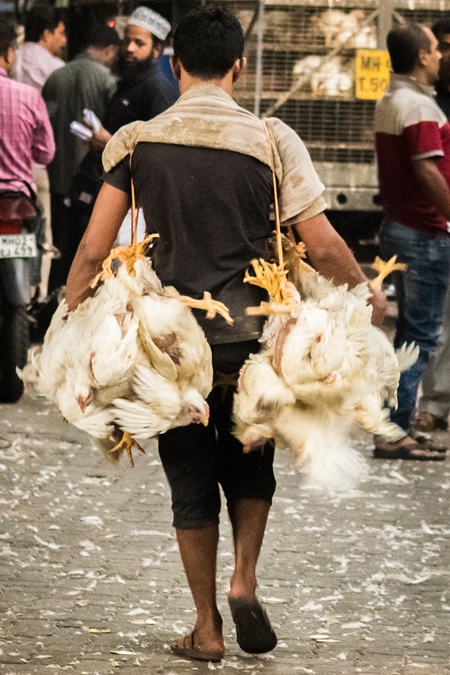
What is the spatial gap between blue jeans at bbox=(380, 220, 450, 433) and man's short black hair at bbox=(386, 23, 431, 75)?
3.02ft

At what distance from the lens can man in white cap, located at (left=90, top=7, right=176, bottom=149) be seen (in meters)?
8.86

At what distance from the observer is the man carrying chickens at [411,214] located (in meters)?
7.61

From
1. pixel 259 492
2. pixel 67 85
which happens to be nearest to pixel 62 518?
pixel 259 492

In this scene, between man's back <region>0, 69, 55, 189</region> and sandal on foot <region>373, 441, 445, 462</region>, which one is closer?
sandal on foot <region>373, 441, 445, 462</region>

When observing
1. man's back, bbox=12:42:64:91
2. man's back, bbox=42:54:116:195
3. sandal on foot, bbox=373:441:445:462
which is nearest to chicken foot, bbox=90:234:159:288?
sandal on foot, bbox=373:441:445:462

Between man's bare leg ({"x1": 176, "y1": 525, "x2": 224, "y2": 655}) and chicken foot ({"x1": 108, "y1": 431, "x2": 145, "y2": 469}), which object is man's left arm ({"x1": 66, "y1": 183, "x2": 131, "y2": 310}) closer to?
chicken foot ({"x1": 108, "y1": 431, "x2": 145, "y2": 469})

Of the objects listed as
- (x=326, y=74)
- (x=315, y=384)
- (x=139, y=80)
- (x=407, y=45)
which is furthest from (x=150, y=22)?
(x=315, y=384)

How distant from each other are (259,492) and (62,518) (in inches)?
83.2

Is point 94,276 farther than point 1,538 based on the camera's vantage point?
No

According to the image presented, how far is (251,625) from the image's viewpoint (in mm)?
4562

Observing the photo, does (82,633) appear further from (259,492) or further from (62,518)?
(62,518)

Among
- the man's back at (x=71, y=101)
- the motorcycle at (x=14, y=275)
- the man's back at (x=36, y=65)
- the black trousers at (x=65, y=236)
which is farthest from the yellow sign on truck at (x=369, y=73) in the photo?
the motorcycle at (x=14, y=275)

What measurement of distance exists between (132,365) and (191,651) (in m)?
1.12

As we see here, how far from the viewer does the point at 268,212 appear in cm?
449
